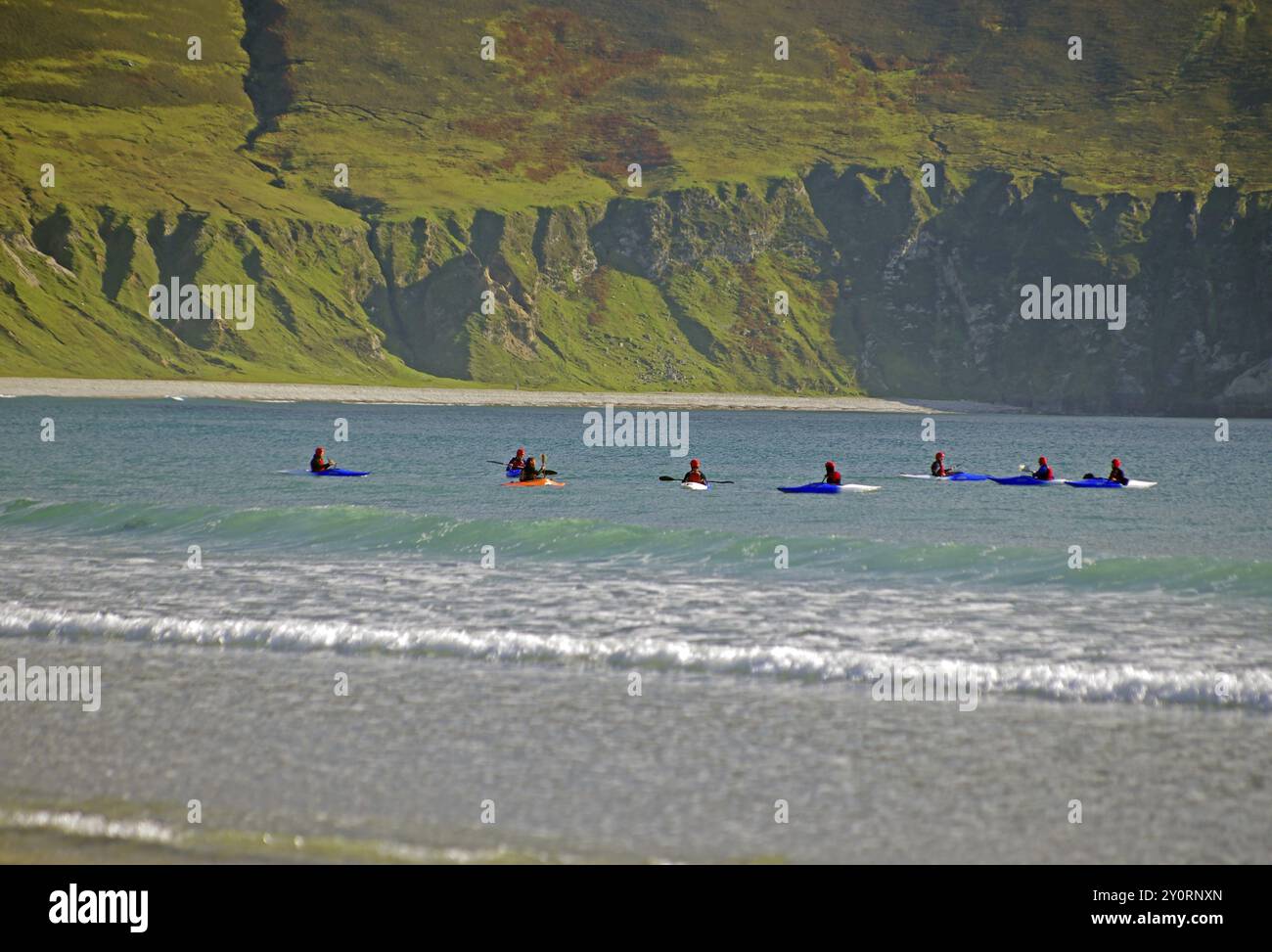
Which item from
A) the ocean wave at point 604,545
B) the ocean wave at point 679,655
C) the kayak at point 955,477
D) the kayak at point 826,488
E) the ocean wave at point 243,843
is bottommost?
the ocean wave at point 243,843

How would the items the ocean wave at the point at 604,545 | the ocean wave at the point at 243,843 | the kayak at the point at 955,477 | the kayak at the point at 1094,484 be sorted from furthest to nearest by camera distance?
1. the kayak at the point at 955,477
2. the kayak at the point at 1094,484
3. the ocean wave at the point at 604,545
4. the ocean wave at the point at 243,843

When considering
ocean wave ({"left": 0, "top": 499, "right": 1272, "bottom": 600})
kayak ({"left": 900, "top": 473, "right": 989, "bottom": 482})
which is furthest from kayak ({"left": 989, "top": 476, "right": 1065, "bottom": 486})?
ocean wave ({"left": 0, "top": 499, "right": 1272, "bottom": 600})

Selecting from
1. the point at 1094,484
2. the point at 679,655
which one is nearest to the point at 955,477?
the point at 1094,484

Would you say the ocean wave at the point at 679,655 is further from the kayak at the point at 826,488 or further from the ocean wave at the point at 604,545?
the kayak at the point at 826,488

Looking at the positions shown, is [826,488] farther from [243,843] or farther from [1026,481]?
[243,843]

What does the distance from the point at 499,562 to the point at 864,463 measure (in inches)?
2124

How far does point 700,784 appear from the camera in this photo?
1227 centimetres

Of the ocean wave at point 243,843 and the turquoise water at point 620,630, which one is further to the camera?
the turquoise water at point 620,630

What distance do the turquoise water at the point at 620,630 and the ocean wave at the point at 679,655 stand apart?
0.05 metres

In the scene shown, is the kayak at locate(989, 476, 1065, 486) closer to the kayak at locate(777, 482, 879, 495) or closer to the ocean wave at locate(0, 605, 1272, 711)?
the kayak at locate(777, 482, 879, 495)

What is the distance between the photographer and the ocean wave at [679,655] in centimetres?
1587

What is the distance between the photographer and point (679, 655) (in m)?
17.6

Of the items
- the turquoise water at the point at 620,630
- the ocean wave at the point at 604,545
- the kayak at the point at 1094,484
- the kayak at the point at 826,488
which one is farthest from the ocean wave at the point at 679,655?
the kayak at the point at 1094,484
